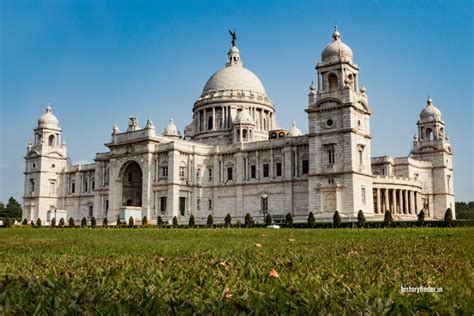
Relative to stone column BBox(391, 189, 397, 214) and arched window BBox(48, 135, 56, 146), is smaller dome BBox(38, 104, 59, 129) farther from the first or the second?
stone column BBox(391, 189, 397, 214)

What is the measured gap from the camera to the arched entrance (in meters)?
63.7

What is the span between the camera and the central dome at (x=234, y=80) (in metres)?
73.6

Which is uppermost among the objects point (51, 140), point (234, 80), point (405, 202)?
point (234, 80)

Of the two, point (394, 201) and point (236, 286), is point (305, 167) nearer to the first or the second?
point (394, 201)

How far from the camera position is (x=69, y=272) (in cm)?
550

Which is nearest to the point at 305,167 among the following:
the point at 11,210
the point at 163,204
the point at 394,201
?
the point at 394,201

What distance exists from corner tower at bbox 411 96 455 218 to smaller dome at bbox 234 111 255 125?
23.3 m

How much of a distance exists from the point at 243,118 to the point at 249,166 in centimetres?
1007

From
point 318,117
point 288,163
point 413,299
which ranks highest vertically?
point 318,117

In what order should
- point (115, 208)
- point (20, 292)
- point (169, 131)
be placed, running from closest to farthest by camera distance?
point (20, 292) → point (115, 208) → point (169, 131)

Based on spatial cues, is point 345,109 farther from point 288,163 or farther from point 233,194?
point 233,194

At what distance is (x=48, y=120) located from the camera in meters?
77.2

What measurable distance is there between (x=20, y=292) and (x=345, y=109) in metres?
45.0

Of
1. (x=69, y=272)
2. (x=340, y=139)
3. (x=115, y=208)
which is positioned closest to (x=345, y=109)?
(x=340, y=139)
